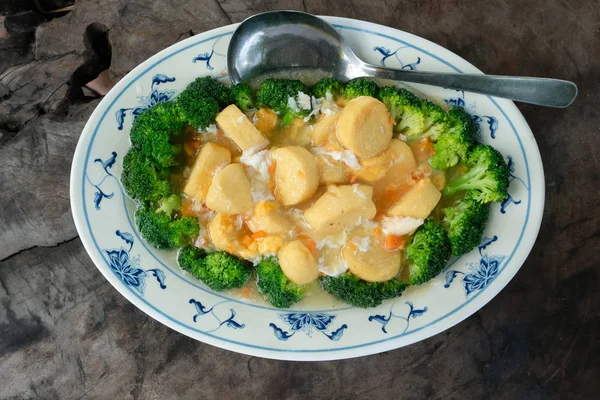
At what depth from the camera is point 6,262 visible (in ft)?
10.7

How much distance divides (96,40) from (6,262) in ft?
5.00

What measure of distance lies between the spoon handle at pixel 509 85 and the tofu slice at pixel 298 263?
109 centimetres

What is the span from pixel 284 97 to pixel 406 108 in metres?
0.68

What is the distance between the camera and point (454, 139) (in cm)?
285

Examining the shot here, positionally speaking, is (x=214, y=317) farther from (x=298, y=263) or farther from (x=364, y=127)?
(x=364, y=127)

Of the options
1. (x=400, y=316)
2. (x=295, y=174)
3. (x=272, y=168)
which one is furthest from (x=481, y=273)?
(x=272, y=168)

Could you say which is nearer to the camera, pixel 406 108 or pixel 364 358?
pixel 406 108

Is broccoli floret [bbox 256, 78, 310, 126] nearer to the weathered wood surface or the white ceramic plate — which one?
A: the white ceramic plate

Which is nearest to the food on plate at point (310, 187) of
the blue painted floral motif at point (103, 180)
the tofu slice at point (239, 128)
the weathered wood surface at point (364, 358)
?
the tofu slice at point (239, 128)

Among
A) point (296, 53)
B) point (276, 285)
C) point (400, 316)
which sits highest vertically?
point (296, 53)

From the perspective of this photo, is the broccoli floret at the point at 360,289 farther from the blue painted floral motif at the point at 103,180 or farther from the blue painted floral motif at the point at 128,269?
the blue painted floral motif at the point at 103,180

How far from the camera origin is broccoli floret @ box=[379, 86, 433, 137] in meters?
2.87

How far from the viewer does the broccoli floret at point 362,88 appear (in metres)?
2.89

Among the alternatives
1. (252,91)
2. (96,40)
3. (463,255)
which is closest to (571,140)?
(463,255)
